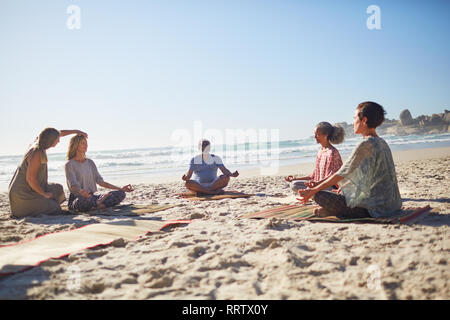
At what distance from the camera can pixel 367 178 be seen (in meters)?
3.27

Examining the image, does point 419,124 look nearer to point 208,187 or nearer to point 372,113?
point 208,187

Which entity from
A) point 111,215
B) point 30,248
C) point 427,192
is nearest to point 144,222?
point 111,215

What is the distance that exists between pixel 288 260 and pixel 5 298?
1.91 meters

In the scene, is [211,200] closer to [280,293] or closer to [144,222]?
[144,222]

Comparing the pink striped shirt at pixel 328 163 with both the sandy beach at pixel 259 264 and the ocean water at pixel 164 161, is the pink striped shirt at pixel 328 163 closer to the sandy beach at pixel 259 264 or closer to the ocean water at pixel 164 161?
the sandy beach at pixel 259 264

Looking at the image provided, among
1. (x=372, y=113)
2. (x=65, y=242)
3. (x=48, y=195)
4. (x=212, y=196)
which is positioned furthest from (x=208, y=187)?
(x=372, y=113)

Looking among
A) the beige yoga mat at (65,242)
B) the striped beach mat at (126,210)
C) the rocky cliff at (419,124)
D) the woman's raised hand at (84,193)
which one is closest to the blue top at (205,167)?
the striped beach mat at (126,210)

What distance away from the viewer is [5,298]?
6.35ft

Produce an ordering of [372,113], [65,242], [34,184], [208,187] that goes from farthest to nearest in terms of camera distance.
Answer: [208,187], [34,184], [372,113], [65,242]

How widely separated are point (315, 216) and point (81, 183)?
3705 mm

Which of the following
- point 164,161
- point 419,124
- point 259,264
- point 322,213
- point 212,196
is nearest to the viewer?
point 259,264

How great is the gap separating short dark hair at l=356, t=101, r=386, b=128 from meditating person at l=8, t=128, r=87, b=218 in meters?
4.13

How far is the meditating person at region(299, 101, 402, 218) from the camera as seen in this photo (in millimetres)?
3207
